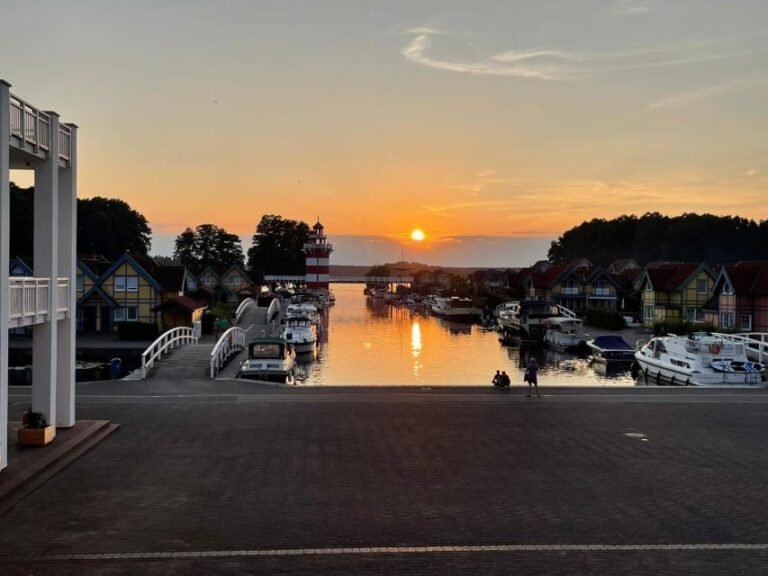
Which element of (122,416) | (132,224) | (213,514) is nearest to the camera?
(213,514)

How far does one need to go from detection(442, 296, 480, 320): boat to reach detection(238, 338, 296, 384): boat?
6526 cm

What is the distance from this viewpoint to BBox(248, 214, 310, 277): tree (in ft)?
527

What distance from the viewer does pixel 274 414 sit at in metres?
23.9

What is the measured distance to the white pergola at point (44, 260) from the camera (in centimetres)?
1595

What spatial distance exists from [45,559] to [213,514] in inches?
122

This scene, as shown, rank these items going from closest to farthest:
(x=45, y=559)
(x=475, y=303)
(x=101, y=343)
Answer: (x=45, y=559) < (x=101, y=343) < (x=475, y=303)

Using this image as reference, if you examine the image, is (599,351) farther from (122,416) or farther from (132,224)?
(132,224)


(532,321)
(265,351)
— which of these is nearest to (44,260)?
(265,351)

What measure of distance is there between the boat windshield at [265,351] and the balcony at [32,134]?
24431mm

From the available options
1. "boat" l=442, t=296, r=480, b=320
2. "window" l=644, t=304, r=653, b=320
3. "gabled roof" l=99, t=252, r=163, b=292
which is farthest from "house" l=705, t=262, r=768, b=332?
"gabled roof" l=99, t=252, r=163, b=292

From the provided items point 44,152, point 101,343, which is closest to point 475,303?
point 101,343

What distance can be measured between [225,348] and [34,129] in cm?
2820

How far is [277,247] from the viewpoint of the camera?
160375mm

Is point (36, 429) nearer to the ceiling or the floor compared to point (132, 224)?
nearer to the floor
